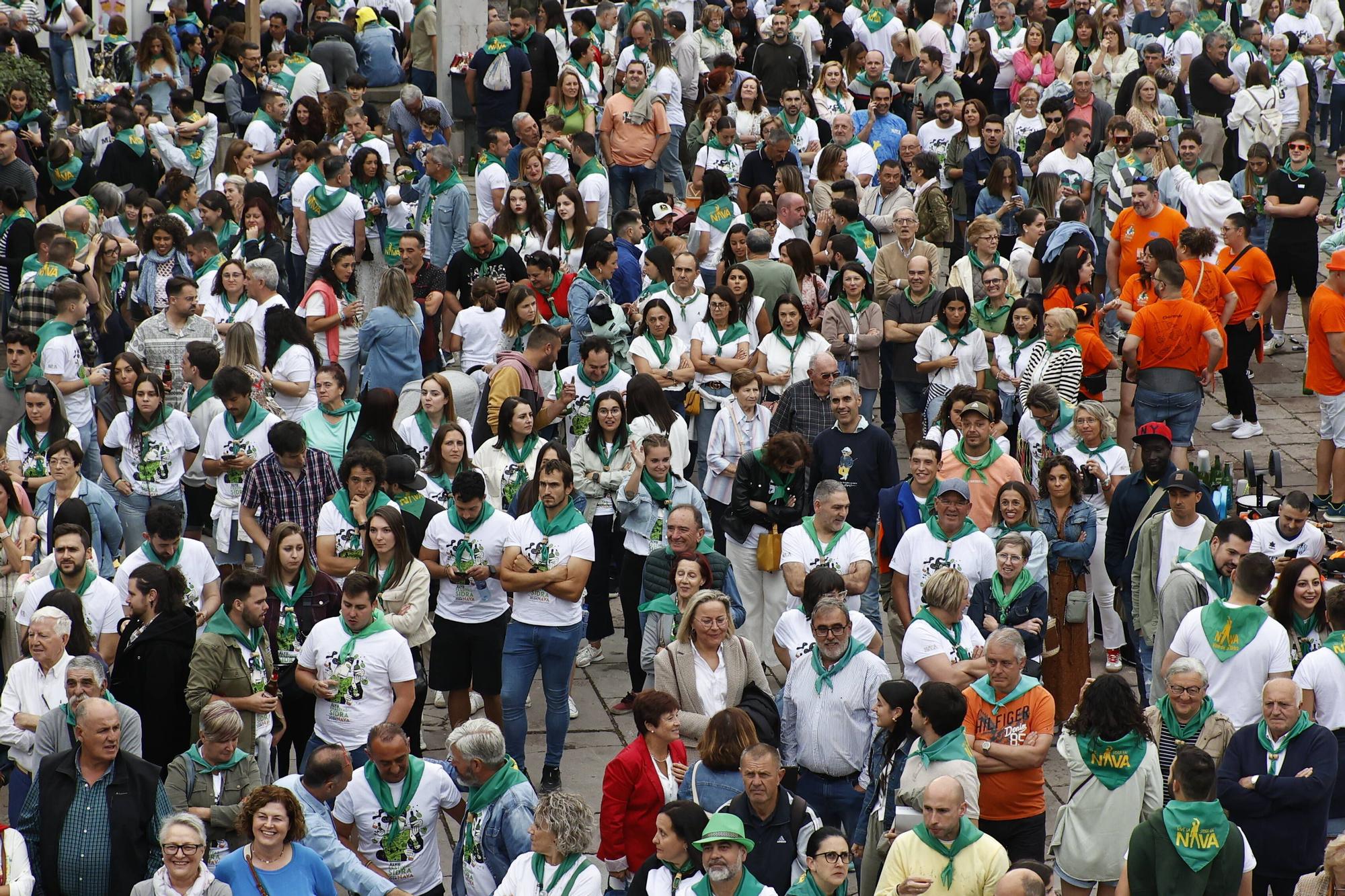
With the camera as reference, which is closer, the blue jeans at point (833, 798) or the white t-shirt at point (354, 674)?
the blue jeans at point (833, 798)

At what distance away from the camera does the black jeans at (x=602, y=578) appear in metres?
10.4

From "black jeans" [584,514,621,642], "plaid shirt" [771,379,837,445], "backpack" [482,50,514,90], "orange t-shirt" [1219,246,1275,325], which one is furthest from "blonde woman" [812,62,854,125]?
"black jeans" [584,514,621,642]

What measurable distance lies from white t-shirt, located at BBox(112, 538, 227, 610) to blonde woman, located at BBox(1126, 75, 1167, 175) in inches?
375

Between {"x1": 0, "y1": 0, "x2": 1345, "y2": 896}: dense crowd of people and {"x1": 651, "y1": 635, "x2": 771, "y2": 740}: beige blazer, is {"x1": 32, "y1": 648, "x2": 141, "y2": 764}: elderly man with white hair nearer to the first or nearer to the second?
{"x1": 0, "y1": 0, "x2": 1345, "y2": 896}: dense crowd of people

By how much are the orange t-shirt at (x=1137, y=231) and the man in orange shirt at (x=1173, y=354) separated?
1513mm

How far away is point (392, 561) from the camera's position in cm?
889

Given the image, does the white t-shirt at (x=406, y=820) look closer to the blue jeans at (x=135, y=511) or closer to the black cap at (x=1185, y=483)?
the blue jeans at (x=135, y=511)

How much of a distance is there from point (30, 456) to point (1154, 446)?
21.0 feet

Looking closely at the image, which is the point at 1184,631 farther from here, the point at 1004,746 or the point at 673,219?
the point at 673,219

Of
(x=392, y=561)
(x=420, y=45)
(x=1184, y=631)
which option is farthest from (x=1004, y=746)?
(x=420, y=45)

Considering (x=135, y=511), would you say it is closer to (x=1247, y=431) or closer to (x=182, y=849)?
(x=182, y=849)

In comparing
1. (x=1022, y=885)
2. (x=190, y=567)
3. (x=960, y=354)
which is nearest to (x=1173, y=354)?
(x=960, y=354)

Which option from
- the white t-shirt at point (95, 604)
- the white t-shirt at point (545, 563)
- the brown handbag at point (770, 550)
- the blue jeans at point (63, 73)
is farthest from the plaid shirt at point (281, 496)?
the blue jeans at point (63, 73)

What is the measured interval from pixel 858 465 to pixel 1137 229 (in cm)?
446
